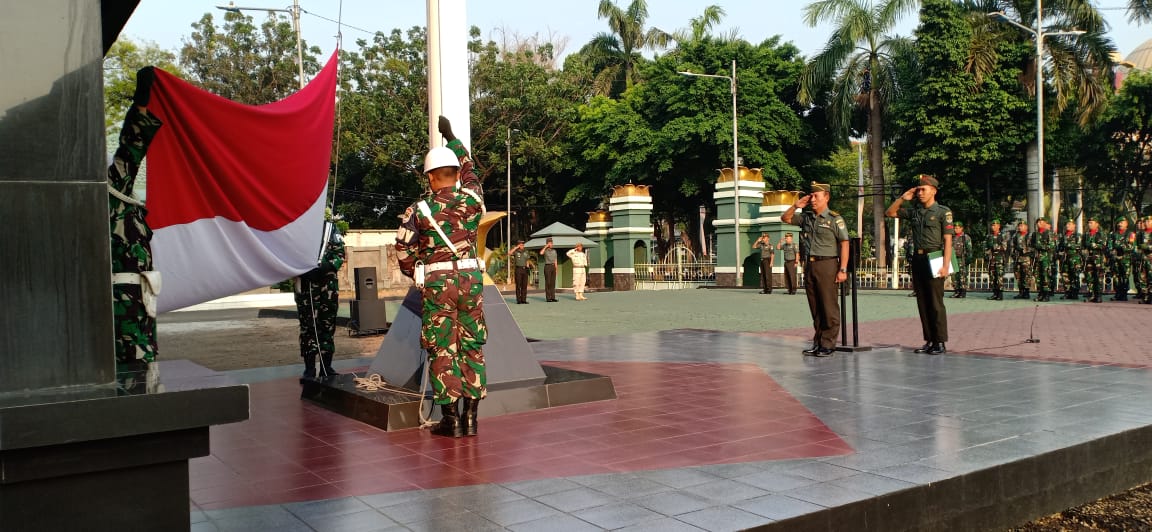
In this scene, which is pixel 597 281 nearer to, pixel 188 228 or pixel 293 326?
pixel 293 326

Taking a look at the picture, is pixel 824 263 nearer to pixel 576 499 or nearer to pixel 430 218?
pixel 430 218

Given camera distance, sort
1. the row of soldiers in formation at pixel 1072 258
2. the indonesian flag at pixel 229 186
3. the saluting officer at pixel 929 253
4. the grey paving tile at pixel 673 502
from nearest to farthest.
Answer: the grey paving tile at pixel 673 502
the indonesian flag at pixel 229 186
the saluting officer at pixel 929 253
the row of soldiers in formation at pixel 1072 258

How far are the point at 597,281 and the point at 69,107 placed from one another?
30.4 metres

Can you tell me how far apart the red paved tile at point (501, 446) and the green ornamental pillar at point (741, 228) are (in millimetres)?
23142

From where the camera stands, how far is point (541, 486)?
4.21 m

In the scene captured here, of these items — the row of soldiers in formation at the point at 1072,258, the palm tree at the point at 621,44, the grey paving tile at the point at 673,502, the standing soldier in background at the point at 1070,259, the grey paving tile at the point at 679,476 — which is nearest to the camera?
the grey paving tile at the point at 673,502

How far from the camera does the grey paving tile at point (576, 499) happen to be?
152 inches

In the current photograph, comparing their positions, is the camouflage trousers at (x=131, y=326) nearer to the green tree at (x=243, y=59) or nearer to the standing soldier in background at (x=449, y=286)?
the standing soldier in background at (x=449, y=286)

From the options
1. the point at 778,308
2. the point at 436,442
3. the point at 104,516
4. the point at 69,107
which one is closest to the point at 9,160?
the point at 69,107

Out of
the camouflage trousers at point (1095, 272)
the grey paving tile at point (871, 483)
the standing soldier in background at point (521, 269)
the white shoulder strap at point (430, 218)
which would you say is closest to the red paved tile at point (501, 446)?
the grey paving tile at point (871, 483)

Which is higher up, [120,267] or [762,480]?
[120,267]

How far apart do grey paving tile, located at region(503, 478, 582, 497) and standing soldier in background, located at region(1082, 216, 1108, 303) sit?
1775 centimetres

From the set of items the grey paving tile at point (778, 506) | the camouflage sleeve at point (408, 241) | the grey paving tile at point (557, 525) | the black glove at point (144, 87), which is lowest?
the grey paving tile at point (557, 525)

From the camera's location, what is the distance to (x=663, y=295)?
956 inches
